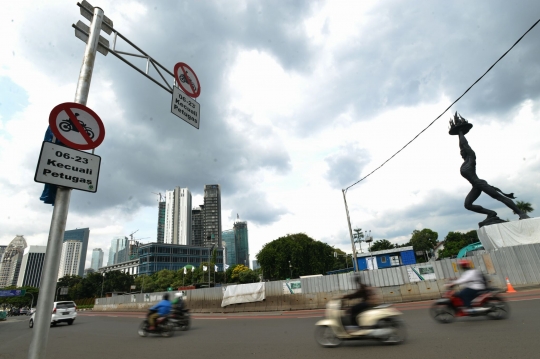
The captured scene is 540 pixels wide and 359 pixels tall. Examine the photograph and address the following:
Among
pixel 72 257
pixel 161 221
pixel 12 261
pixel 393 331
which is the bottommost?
pixel 393 331

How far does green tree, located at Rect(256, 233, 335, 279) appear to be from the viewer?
2334 inches

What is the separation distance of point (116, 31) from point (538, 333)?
9873 mm

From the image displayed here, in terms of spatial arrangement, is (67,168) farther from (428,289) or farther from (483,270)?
(483,270)

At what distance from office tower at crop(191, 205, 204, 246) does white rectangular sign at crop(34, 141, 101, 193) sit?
6162 inches

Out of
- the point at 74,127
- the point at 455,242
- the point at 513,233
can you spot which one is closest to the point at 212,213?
the point at 455,242

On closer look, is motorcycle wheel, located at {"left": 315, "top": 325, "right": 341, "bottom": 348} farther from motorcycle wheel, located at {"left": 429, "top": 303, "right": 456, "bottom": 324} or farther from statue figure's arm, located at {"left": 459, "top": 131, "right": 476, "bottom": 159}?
statue figure's arm, located at {"left": 459, "top": 131, "right": 476, "bottom": 159}

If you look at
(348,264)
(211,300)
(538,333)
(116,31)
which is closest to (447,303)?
(538,333)

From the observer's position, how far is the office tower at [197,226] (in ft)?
512

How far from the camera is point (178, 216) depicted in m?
149

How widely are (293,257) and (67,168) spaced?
2304 inches

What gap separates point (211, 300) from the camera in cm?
2308

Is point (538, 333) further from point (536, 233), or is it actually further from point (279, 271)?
point (279, 271)

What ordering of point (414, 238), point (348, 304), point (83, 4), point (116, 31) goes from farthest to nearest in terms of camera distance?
point (414, 238)
point (348, 304)
point (116, 31)
point (83, 4)

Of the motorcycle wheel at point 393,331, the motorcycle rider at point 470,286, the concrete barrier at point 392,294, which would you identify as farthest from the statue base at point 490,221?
the motorcycle wheel at point 393,331
